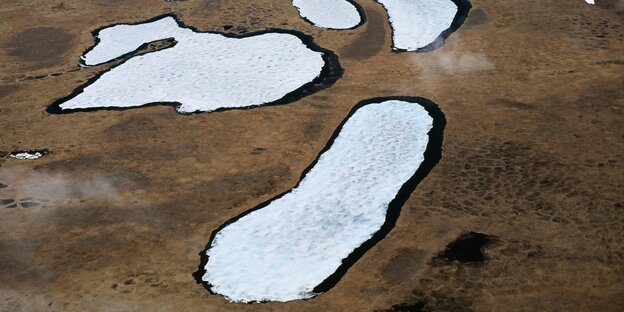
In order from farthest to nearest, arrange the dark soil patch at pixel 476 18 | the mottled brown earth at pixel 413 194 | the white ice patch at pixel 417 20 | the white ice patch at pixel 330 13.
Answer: the white ice patch at pixel 330 13, the dark soil patch at pixel 476 18, the white ice patch at pixel 417 20, the mottled brown earth at pixel 413 194

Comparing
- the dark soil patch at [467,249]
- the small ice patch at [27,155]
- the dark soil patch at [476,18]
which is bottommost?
the small ice patch at [27,155]

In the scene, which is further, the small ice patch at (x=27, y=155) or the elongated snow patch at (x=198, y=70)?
the elongated snow patch at (x=198, y=70)

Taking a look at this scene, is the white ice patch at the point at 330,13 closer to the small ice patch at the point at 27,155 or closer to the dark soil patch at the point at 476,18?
the dark soil patch at the point at 476,18

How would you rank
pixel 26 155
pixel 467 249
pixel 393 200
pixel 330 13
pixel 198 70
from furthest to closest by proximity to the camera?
1. pixel 330 13
2. pixel 198 70
3. pixel 26 155
4. pixel 393 200
5. pixel 467 249

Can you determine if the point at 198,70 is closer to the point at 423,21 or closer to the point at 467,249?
the point at 423,21

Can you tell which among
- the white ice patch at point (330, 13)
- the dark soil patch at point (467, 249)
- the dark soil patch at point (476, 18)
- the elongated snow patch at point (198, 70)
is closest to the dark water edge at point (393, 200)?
the dark soil patch at point (467, 249)

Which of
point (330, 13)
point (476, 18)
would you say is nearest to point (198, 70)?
point (330, 13)
